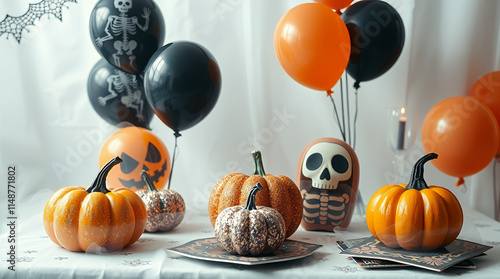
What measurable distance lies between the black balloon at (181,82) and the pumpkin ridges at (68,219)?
0.36m

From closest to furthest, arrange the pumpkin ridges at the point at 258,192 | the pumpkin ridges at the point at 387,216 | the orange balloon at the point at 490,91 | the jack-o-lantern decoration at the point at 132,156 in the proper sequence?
the pumpkin ridges at the point at 387,216
the pumpkin ridges at the point at 258,192
the jack-o-lantern decoration at the point at 132,156
the orange balloon at the point at 490,91

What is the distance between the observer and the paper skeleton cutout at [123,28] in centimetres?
134

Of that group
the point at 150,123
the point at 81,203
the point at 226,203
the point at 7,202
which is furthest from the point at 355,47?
the point at 7,202

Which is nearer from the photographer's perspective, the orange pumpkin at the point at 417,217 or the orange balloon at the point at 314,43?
the orange pumpkin at the point at 417,217

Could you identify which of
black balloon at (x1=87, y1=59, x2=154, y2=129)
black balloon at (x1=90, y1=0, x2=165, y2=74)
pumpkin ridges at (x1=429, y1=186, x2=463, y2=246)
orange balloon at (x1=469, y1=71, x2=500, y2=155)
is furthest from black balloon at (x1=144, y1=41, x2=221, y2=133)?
orange balloon at (x1=469, y1=71, x2=500, y2=155)

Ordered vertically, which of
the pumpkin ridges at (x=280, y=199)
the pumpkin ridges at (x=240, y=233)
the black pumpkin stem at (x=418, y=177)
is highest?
the black pumpkin stem at (x=418, y=177)

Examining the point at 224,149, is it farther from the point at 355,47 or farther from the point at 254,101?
the point at 355,47

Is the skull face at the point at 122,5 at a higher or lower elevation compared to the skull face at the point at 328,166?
higher

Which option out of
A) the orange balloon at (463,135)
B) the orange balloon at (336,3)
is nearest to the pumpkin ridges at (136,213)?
the orange balloon at (336,3)

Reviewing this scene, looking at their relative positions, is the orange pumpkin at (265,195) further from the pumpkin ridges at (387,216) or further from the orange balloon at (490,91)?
the orange balloon at (490,91)

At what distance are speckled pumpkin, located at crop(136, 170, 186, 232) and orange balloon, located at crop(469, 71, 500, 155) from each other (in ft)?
3.55

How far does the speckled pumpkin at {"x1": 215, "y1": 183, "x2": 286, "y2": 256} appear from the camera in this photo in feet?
3.21

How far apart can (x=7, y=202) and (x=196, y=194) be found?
2.13 ft

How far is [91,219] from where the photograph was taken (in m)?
1.02
